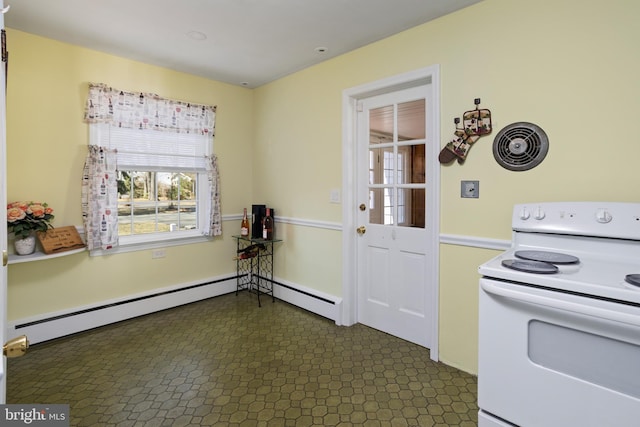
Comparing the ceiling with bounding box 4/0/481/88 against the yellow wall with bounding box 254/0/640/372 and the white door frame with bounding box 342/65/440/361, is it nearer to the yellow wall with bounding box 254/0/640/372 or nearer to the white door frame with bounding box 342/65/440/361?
the yellow wall with bounding box 254/0/640/372

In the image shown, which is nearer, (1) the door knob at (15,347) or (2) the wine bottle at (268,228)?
(1) the door knob at (15,347)

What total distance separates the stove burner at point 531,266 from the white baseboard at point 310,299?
1876 millimetres

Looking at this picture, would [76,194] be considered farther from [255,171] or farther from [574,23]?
[574,23]

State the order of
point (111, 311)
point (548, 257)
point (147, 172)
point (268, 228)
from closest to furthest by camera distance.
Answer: point (548, 257)
point (111, 311)
point (147, 172)
point (268, 228)

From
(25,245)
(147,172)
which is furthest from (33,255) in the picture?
(147,172)

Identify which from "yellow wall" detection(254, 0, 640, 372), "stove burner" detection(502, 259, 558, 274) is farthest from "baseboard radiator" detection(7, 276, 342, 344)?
"stove burner" detection(502, 259, 558, 274)

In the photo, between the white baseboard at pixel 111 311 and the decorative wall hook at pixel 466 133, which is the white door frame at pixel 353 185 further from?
the white baseboard at pixel 111 311

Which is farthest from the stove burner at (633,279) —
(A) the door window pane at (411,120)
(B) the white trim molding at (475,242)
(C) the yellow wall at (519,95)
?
(A) the door window pane at (411,120)

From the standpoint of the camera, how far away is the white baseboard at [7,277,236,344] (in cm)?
269

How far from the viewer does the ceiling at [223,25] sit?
7.27ft

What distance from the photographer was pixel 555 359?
4.08 ft

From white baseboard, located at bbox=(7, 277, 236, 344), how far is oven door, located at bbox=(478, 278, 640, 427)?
9.93 feet

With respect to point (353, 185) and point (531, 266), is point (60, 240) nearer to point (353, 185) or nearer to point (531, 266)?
point (353, 185)

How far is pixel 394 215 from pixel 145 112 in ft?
→ 8.35
